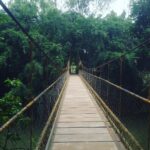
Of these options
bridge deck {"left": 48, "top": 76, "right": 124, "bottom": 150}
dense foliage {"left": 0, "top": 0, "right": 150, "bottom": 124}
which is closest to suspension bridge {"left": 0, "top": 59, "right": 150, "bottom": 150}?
bridge deck {"left": 48, "top": 76, "right": 124, "bottom": 150}

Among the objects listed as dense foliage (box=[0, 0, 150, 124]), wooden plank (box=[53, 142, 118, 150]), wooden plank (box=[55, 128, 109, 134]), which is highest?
dense foliage (box=[0, 0, 150, 124])

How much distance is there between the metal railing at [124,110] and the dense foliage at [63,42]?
4.15ft

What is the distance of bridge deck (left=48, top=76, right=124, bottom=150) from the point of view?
3.72 m

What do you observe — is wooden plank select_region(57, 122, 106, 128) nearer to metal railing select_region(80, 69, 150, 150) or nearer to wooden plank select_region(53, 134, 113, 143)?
metal railing select_region(80, 69, 150, 150)

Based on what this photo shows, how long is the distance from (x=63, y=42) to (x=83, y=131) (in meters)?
20.8

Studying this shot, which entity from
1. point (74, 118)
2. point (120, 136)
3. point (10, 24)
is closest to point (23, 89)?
point (10, 24)

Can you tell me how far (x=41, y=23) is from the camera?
73.8 feet

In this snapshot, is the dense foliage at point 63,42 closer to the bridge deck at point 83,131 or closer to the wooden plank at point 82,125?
the bridge deck at point 83,131

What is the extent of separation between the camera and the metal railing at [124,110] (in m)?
3.55

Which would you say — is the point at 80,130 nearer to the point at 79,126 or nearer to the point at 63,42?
the point at 79,126

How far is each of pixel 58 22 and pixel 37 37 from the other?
448 centimetres

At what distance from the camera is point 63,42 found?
24984mm

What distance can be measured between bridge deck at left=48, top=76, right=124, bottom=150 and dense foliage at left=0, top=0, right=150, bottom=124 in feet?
24.2

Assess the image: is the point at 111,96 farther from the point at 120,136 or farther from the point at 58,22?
the point at 58,22
